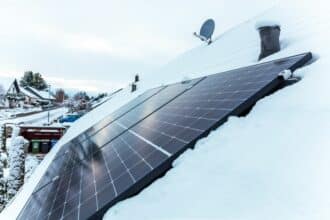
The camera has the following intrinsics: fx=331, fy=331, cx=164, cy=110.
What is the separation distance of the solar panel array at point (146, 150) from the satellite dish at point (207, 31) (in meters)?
11.1

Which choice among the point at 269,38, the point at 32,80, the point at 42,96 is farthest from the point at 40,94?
the point at 269,38

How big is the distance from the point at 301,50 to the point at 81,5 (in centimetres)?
1008

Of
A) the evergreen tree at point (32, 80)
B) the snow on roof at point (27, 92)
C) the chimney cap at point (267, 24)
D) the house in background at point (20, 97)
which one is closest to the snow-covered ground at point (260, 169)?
the chimney cap at point (267, 24)

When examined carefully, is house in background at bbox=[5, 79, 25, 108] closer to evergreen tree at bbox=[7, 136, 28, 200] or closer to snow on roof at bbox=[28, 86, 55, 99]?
snow on roof at bbox=[28, 86, 55, 99]

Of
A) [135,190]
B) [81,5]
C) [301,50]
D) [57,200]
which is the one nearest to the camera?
[135,190]

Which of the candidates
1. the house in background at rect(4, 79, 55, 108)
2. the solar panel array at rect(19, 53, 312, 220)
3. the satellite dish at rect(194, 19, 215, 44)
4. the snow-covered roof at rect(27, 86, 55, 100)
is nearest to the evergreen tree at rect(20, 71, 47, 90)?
the snow-covered roof at rect(27, 86, 55, 100)

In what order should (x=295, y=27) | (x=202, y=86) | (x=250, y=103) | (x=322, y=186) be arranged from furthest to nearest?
(x=295, y=27) → (x=202, y=86) → (x=250, y=103) → (x=322, y=186)

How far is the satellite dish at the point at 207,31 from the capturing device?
53.7ft

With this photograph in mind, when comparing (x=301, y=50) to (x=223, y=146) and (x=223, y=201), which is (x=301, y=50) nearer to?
(x=223, y=146)

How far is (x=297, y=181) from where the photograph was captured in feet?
7.98

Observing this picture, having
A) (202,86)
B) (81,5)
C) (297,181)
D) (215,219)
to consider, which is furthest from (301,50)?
(81,5)

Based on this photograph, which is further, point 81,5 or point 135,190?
point 81,5

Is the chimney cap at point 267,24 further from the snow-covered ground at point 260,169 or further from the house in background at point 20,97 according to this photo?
the house in background at point 20,97

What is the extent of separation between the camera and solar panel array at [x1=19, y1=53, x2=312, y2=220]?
11.0 feet
